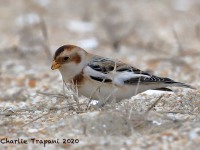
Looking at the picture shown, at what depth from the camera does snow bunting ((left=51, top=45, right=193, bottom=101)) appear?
17.4 feet

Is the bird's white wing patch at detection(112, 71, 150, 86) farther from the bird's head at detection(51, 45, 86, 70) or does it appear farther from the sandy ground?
the bird's head at detection(51, 45, 86, 70)

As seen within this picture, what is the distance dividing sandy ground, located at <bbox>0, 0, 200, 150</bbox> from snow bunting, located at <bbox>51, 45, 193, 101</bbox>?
126 millimetres

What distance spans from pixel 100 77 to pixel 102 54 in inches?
148

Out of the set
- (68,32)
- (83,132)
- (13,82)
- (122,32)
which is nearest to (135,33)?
Result: (122,32)

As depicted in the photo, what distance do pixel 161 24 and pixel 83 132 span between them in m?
6.67

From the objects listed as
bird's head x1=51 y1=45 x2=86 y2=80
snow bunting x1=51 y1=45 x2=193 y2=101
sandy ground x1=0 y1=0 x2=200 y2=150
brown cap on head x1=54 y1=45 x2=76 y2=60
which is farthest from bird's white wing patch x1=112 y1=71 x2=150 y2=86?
brown cap on head x1=54 y1=45 x2=76 y2=60

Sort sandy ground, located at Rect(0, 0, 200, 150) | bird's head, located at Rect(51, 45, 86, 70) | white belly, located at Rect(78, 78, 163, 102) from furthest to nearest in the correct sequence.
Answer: bird's head, located at Rect(51, 45, 86, 70) < white belly, located at Rect(78, 78, 163, 102) < sandy ground, located at Rect(0, 0, 200, 150)

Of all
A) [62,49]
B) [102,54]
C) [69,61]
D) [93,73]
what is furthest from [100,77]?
[102,54]

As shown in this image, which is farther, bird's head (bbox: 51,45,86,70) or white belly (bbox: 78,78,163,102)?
bird's head (bbox: 51,45,86,70)

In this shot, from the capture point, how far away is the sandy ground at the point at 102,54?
4566 millimetres

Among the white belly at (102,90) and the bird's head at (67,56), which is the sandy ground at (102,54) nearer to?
the white belly at (102,90)

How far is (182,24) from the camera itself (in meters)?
10.9

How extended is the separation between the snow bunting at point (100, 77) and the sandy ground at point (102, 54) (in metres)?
0.13

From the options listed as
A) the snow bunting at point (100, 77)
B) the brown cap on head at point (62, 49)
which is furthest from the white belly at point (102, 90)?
the brown cap on head at point (62, 49)
